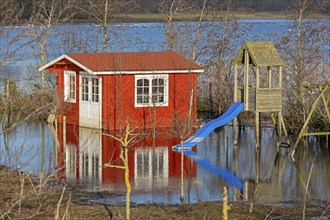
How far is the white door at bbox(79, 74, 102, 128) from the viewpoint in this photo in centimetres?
2836

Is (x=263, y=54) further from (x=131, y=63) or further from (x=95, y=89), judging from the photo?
(x=95, y=89)

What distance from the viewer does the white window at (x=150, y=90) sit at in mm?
28531

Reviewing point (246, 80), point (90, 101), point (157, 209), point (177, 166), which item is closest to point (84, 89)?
point (90, 101)

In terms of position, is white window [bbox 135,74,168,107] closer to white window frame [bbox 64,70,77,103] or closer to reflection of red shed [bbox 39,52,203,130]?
reflection of red shed [bbox 39,52,203,130]

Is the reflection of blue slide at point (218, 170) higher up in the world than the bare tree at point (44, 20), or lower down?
lower down

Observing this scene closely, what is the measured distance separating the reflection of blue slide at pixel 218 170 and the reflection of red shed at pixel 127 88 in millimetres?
4202

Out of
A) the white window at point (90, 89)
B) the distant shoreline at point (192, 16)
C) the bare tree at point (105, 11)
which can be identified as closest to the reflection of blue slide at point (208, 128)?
the white window at point (90, 89)

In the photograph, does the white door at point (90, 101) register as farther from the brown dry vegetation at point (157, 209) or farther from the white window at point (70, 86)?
the brown dry vegetation at point (157, 209)

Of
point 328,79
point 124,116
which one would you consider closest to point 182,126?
point 124,116

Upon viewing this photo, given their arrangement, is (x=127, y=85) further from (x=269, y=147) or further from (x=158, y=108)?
(x=269, y=147)

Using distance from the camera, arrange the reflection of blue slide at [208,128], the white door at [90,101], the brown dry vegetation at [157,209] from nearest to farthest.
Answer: the brown dry vegetation at [157,209]
the reflection of blue slide at [208,128]
the white door at [90,101]

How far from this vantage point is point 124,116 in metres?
28.1

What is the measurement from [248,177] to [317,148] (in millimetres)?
4905

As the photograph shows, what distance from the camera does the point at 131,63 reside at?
94.2 ft
